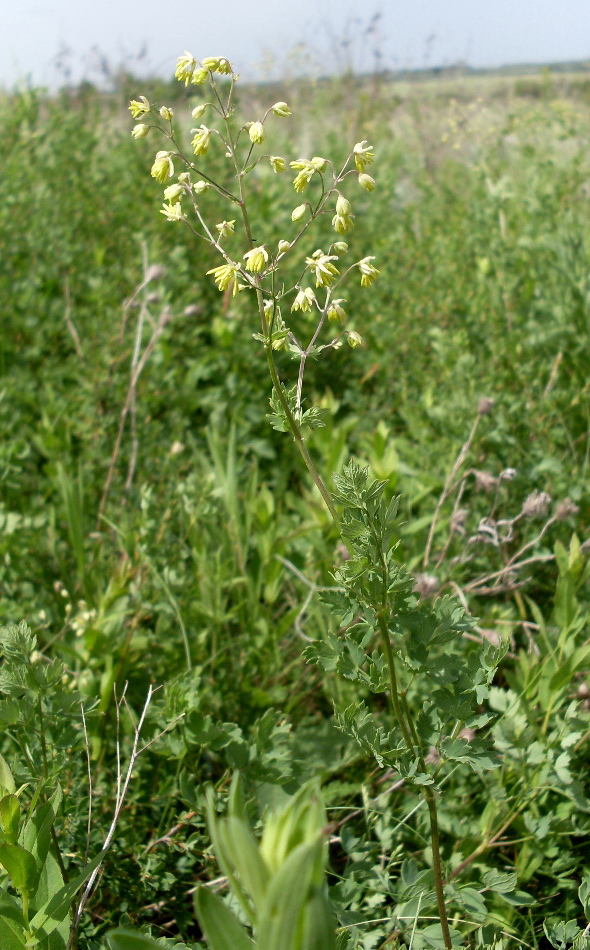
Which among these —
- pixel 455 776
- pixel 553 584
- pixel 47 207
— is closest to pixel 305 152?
pixel 47 207

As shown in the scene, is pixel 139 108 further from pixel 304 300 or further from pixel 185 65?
pixel 304 300

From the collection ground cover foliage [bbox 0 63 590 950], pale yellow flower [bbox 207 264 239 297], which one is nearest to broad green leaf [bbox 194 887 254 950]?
ground cover foliage [bbox 0 63 590 950]

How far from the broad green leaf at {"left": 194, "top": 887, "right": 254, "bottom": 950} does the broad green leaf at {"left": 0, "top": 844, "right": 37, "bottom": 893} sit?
382 mm

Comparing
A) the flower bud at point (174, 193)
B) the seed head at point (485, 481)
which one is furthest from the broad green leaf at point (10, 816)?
the seed head at point (485, 481)

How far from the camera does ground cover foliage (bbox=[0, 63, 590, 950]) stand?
4.01ft

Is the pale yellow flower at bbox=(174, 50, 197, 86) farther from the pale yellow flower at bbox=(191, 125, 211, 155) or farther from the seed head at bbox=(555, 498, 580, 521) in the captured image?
the seed head at bbox=(555, 498, 580, 521)

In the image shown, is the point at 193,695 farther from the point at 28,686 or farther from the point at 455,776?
the point at 455,776

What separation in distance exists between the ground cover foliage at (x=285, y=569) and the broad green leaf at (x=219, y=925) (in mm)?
40

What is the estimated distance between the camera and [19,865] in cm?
101

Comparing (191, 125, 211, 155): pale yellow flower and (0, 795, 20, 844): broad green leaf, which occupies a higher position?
(191, 125, 211, 155): pale yellow flower

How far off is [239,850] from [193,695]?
784 millimetres

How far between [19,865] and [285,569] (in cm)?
127

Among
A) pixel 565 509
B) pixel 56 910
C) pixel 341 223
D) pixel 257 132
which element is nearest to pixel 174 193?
pixel 257 132

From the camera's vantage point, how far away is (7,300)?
10.7ft
